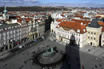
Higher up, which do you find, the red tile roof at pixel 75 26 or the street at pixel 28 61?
the red tile roof at pixel 75 26

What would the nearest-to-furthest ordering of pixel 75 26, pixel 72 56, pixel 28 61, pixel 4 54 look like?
pixel 28 61 < pixel 72 56 < pixel 4 54 < pixel 75 26

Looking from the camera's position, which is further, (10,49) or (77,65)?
(10,49)

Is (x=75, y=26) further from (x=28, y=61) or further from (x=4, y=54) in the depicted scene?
(x=4, y=54)

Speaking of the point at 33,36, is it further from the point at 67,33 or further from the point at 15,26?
the point at 67,33

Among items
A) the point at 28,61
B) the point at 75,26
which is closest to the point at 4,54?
the point at 28,61

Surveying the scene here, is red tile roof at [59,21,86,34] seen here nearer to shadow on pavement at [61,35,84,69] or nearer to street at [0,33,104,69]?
shadow on pavement at [61,35,84,69]

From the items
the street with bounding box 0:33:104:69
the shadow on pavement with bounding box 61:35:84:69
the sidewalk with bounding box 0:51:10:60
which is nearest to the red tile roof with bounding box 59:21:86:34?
the shadow on pavement with bounding box 61:35:84:69

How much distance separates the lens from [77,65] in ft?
154

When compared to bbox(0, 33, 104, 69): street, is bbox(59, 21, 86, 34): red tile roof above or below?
above

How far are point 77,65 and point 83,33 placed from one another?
951 inches

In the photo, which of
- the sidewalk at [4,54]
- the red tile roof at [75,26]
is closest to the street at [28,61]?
the sidewalk at [4,54]

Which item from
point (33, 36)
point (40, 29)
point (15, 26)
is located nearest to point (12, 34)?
point (15, 26)

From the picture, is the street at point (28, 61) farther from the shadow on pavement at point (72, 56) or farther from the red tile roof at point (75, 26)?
the red tile roof at point (75, 26)

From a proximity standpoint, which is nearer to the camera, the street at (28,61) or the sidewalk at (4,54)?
the street at (28,61)
